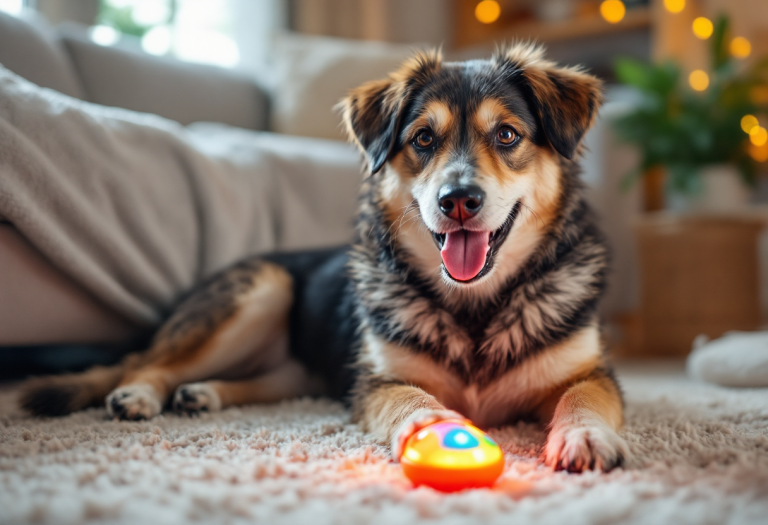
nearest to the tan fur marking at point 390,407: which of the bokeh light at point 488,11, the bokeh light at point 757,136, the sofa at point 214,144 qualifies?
the sofa at point 214,144

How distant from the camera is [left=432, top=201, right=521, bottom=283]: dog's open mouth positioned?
1371 millimetres

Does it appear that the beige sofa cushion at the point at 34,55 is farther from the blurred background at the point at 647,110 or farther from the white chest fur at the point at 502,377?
the white chest fur at the point at 502,377

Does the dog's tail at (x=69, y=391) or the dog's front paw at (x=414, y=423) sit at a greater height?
the dog's front paw at (x=414, y=423)

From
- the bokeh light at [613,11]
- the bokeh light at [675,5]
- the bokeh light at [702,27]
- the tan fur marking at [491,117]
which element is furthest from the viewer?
the bokeh light at [613,11]

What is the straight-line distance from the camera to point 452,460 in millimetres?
962

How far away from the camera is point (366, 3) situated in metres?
4.98

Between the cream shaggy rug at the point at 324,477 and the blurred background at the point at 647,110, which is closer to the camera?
the cream shaggy rug at the point at 324,477

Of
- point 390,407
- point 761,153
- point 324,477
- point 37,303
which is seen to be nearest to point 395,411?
point 390,407

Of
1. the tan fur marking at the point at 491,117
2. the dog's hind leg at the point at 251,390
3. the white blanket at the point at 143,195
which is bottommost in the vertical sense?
the dog's hind leg at the point at 251,390

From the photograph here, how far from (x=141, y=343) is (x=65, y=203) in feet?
1.71

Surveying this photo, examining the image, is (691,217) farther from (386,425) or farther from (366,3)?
(366,3)

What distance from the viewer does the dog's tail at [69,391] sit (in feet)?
5.07

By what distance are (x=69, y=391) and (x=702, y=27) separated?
415 centimetres

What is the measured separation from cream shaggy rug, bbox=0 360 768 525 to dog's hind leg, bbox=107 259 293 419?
0.31m
